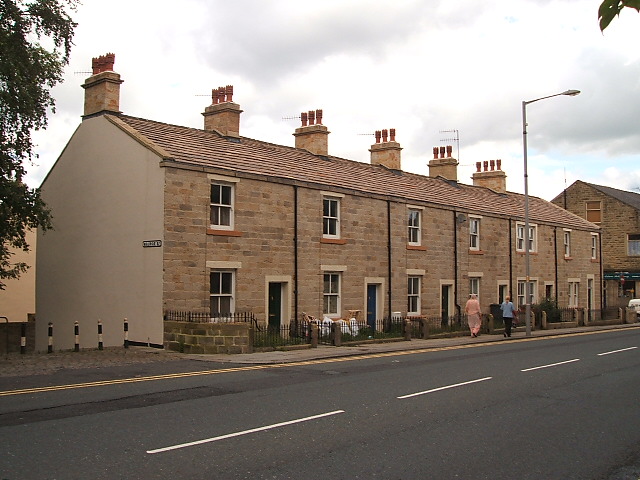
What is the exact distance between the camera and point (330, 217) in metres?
26.8

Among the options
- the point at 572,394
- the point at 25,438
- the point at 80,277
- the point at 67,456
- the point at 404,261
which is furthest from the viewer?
the point at 404,261

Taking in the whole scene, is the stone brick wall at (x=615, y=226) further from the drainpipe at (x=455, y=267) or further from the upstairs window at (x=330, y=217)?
the upstairs window at (x=330, y=217)

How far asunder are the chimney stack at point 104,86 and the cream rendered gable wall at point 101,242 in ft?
1.53

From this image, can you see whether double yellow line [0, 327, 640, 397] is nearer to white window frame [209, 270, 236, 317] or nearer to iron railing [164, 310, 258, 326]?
iron railing [164, 310, 258, 326]

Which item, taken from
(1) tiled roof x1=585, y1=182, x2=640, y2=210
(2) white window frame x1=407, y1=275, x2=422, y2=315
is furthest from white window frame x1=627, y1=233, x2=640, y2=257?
(2) white window frame x1=407, y1=275, x2=422, y2=315

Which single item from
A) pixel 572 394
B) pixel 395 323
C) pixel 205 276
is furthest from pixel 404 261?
pixel 572 394

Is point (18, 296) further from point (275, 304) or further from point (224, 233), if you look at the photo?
point (224, 233)

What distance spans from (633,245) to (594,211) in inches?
180

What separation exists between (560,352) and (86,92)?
18596mm

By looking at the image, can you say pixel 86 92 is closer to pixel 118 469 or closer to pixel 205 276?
pixel 205 276

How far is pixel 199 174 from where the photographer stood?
2184cm

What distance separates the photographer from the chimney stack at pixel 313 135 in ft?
101

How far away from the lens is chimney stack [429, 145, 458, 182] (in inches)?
1551

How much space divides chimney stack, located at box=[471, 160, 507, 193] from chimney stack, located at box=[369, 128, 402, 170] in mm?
10171
